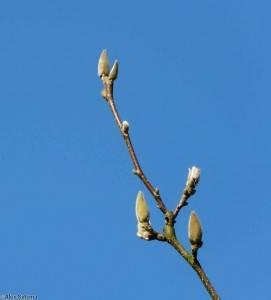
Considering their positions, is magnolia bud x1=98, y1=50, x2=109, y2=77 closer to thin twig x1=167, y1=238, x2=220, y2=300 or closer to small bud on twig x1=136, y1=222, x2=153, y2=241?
small bud on twig x1=136, y1=222, x2=153, y2=241

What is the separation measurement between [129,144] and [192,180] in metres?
0.38

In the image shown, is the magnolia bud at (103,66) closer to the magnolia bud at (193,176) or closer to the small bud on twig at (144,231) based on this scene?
the magnolia bud at (193,176)

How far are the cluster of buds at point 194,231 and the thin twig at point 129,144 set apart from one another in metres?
0.13

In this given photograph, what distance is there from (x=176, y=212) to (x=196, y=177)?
26cm

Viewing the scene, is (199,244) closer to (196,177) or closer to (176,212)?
(176,212)

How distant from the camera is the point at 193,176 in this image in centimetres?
312

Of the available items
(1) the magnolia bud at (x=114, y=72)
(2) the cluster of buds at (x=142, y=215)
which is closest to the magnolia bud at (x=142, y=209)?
(2) the cluster of buds at (x=142, y=215)

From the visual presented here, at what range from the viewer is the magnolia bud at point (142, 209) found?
3096 millimetres

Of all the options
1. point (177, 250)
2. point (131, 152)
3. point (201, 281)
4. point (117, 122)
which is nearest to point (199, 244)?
point (177, 250)

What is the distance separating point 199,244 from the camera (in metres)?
2.85

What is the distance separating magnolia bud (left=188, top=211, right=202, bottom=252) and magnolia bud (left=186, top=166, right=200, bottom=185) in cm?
31

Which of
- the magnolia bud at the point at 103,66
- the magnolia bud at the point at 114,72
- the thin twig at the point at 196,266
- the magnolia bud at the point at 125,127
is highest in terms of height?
the magnolia bud at the point at 103,66

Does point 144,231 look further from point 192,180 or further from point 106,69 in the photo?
point 106,69

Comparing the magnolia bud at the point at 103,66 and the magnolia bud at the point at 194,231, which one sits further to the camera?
the magnolia bud at the point at 103,66
